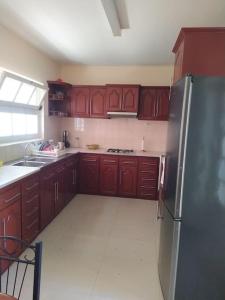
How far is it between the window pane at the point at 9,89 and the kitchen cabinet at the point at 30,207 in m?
1.29

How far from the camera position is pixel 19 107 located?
343 cm

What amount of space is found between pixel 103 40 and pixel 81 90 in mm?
1490

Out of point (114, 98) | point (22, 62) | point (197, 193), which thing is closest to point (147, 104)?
point (114, 98)

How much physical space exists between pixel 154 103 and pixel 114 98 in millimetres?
807

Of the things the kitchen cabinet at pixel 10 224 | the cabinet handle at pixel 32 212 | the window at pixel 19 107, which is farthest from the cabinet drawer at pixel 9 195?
the window at pixel 19 107

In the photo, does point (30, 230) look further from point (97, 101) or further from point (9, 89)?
point (97, 101)

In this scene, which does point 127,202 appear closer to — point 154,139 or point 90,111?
point 154,139

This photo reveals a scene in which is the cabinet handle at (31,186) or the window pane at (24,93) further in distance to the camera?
the window pane at (24,93)

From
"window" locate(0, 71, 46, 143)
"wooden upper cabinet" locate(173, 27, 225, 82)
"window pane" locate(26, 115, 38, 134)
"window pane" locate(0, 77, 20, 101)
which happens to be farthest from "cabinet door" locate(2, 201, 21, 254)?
"wooden upper cabinet" locate(173, 27, 225, 82)

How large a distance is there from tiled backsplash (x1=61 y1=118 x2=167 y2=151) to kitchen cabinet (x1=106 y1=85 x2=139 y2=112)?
43cm

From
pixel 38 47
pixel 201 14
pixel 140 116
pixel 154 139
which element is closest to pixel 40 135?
pixel 38 47

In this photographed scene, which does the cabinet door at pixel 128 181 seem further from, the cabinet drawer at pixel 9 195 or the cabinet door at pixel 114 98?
the cabinet drawer at pixel 9 195

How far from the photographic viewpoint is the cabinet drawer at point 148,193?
425 cm

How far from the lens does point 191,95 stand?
1.50 meters
